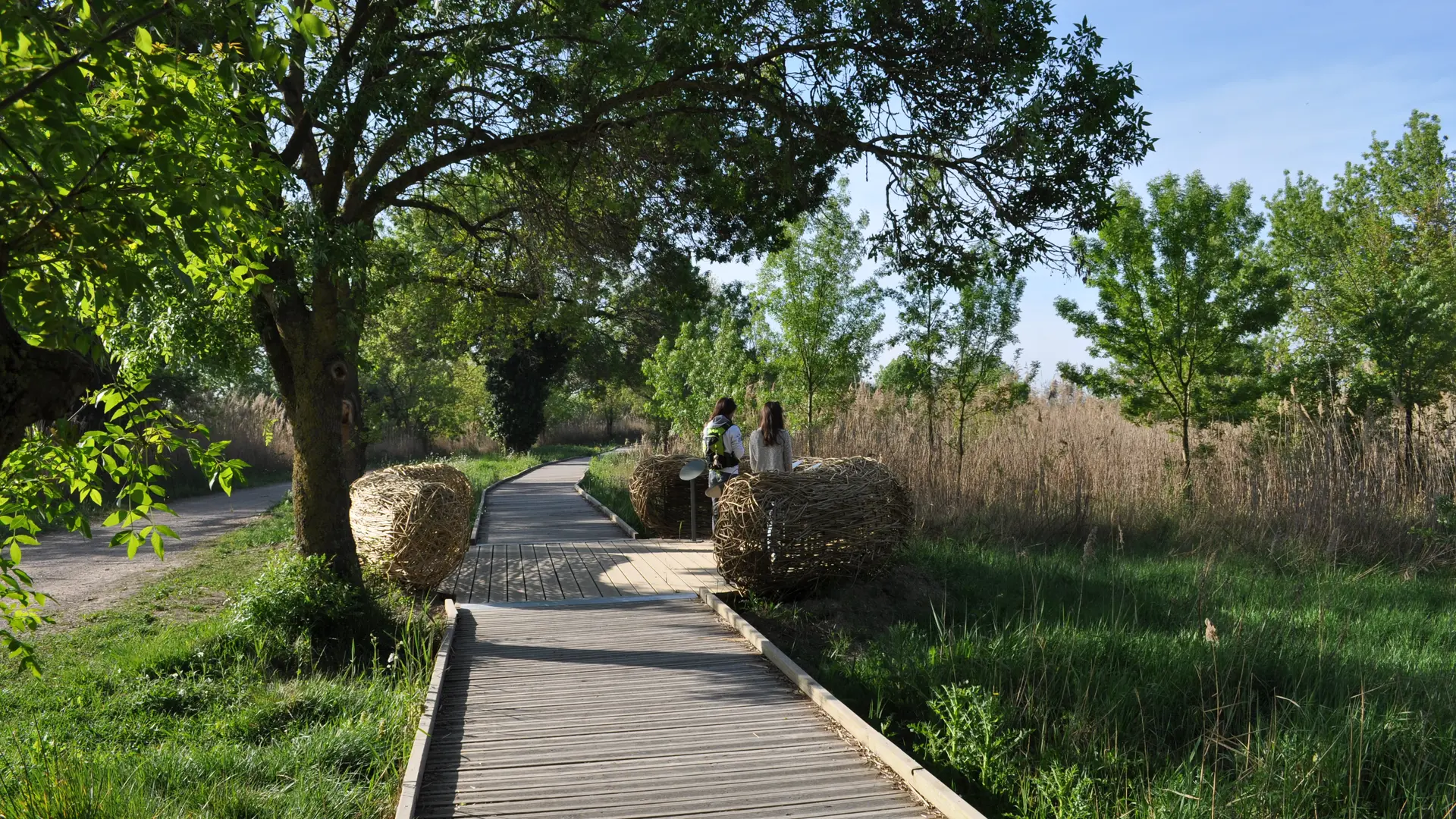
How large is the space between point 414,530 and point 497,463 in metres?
28.5

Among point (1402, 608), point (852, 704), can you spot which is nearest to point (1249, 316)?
point (1402, 608)

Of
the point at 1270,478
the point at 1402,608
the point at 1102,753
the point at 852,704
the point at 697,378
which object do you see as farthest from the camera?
the point at 697,378

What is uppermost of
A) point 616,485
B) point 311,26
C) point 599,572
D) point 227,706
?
point 311,26

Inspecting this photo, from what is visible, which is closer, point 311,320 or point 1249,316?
point 311,320

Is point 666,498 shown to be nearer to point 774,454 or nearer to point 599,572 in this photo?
point 599,572

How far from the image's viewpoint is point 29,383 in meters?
2.92

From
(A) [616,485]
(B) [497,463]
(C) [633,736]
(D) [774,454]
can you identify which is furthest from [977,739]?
(B) [497,463]

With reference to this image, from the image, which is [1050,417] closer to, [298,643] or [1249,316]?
[1249,316]

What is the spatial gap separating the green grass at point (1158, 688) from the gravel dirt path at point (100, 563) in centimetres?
632

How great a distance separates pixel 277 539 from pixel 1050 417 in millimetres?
12803

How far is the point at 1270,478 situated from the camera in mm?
12086

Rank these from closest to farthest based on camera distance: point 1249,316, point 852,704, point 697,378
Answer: point 852,704 < point 1249,316 < point 697,378

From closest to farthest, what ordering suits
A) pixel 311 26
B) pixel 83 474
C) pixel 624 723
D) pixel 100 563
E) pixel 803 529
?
pixel 311 26 → pixel 83 474 → pixel 624 723 → pixel 803 529 → pixel 100 563

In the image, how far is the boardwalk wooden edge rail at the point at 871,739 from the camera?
454 cm
